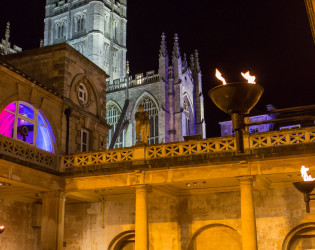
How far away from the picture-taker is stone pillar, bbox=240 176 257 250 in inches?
702

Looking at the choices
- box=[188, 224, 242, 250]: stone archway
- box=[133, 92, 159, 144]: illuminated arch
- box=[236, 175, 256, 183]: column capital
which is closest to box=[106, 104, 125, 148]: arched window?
box=[133, 92, 159, 144]: illuminated arch

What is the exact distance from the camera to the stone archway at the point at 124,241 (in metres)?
24.5

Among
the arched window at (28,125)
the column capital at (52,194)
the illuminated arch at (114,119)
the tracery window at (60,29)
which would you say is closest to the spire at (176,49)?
the illuminated arch at (114,119)

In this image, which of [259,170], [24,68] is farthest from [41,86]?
[259,170]

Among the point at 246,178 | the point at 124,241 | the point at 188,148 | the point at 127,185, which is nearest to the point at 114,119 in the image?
the point at 124,241

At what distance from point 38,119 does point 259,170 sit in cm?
1111

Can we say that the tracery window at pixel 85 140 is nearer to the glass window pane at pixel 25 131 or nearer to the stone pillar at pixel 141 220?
the glass window pane at pixel 25 131

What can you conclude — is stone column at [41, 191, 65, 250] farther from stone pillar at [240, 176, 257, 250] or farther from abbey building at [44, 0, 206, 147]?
abbey building at [44, 0, 206, 147]

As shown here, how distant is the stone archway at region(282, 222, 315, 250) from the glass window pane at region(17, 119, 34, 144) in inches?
528

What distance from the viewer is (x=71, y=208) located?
25.8 metres

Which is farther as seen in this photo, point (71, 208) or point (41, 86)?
point (71, 208)

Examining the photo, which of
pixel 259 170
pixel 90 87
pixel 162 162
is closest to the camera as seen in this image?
pixel 259 170

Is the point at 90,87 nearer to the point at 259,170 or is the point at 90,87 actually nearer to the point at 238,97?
the point at 259,170

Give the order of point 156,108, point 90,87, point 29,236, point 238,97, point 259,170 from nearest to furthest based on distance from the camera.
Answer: point 238,97
point 259,170
point 29,236
point 90,87
point 156,108
